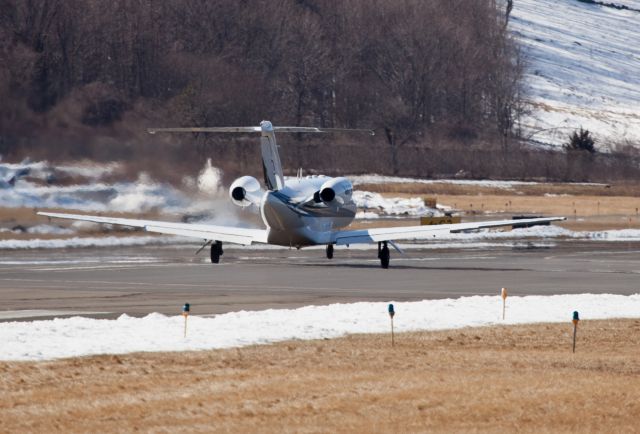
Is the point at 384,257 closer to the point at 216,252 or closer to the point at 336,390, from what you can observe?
the point at 216,252

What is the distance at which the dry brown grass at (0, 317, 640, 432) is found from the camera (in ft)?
58.4

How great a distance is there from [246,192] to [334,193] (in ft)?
10.7

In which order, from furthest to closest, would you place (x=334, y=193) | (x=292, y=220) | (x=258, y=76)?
(x=258, y=76) < (x=334, y=193) < (x=292, y=220)

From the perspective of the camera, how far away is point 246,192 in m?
51.6

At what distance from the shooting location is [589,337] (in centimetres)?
2747

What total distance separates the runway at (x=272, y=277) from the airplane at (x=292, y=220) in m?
0.99

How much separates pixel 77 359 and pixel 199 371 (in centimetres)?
236

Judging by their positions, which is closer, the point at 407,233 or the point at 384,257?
the point at 384,257

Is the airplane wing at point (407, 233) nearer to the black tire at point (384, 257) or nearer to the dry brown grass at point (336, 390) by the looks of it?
the black tire at point (384, 257)

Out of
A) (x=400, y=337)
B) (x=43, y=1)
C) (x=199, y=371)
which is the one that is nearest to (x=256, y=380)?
(x=199, y=371)

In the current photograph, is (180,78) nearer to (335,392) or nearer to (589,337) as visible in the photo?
(589,337)

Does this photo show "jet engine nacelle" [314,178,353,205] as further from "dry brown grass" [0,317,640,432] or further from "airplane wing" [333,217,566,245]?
"dry brown grass" [0,317,640,432]

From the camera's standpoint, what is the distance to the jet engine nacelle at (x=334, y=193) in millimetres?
51134

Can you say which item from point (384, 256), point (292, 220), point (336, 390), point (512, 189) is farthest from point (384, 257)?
point (512, 189)
